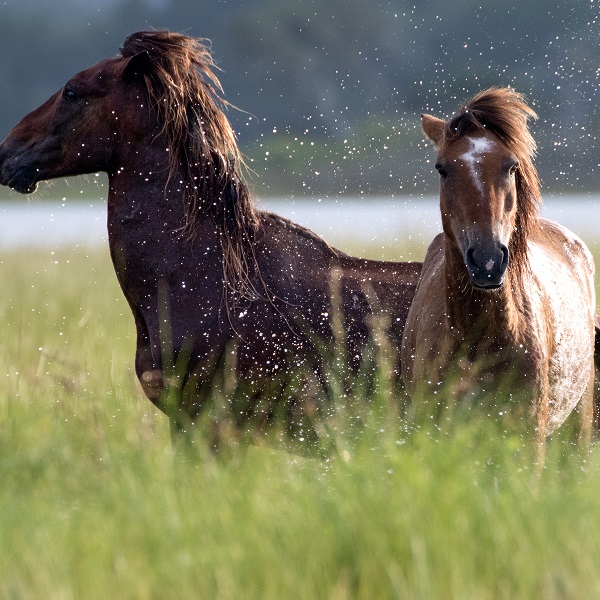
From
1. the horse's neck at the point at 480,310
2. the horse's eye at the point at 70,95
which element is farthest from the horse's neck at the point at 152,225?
the horse's neck at the point at 480,310

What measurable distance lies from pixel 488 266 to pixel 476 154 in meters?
0.50

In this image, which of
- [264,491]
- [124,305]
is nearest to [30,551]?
[264,491]

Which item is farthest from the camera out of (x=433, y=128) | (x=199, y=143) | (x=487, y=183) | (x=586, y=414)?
(x=586, y=414)

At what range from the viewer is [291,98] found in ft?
174

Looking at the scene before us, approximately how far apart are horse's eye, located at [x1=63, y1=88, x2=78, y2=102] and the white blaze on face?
1.80 m

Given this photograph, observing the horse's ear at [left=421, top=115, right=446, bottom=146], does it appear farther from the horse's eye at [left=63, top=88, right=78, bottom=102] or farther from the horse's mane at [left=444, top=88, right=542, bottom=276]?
the horse's eye at [left=63, top=88, right=78, bottom=102]

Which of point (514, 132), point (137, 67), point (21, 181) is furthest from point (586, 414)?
point (21, 181)

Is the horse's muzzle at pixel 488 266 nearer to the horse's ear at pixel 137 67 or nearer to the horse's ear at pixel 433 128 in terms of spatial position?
the horse's ear at pixel 433 128

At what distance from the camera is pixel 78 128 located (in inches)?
183

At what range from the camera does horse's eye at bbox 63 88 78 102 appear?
463 cm

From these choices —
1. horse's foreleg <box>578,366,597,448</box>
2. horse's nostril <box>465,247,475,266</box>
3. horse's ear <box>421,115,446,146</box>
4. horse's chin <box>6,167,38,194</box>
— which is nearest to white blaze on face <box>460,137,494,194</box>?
horse's nostril <box>465,247,475,266</box>

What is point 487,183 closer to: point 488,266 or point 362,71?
point 488,266

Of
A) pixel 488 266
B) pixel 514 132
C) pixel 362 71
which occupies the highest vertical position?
pixel 362 71

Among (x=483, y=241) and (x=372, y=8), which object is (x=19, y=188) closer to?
(x=483, y=241)
